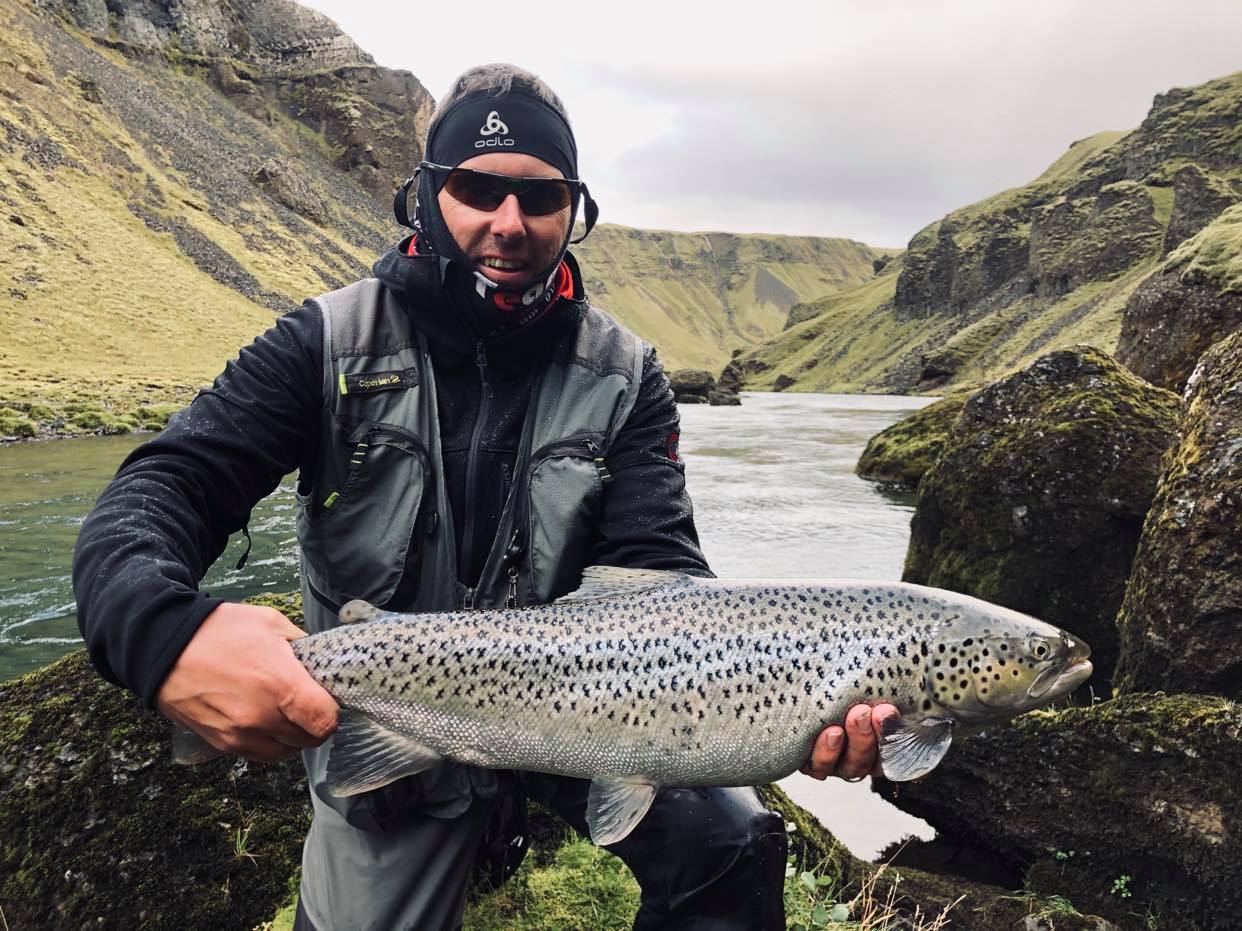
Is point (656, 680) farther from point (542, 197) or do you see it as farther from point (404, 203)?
point (404, 203)

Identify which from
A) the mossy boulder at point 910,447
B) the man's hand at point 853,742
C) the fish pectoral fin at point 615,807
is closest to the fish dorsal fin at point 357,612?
the fish pectoral fin at point 615,807

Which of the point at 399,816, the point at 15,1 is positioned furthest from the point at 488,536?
the point at 15,1

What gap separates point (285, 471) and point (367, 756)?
109 cm

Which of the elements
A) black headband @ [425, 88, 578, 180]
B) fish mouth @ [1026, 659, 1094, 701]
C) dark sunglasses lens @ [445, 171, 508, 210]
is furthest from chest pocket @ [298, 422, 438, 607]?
fish mouth @ [1026, 659, 1094, 701]

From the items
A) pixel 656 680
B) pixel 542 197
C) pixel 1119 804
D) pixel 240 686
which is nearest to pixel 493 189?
pixel 542 197

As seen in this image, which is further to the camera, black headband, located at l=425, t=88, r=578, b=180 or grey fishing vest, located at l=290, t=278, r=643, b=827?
black headband, located at l=425, t=88, r=578, b=180

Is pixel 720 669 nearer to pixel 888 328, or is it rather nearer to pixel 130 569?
pixel 130 569

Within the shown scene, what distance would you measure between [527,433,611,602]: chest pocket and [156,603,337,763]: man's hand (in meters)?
1.07

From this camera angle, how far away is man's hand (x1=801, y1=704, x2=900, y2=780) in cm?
291

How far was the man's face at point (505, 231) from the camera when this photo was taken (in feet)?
11.0

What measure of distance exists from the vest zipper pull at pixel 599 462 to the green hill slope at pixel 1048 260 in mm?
94492

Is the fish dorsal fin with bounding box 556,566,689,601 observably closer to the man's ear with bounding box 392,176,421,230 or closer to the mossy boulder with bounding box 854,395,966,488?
the man's ear with bounding box 392,176,421,230

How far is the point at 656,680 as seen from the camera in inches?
114

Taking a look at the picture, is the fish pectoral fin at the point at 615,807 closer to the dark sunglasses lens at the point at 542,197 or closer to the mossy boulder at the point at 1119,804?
the dark sunglasses lens at the point at 542,197
